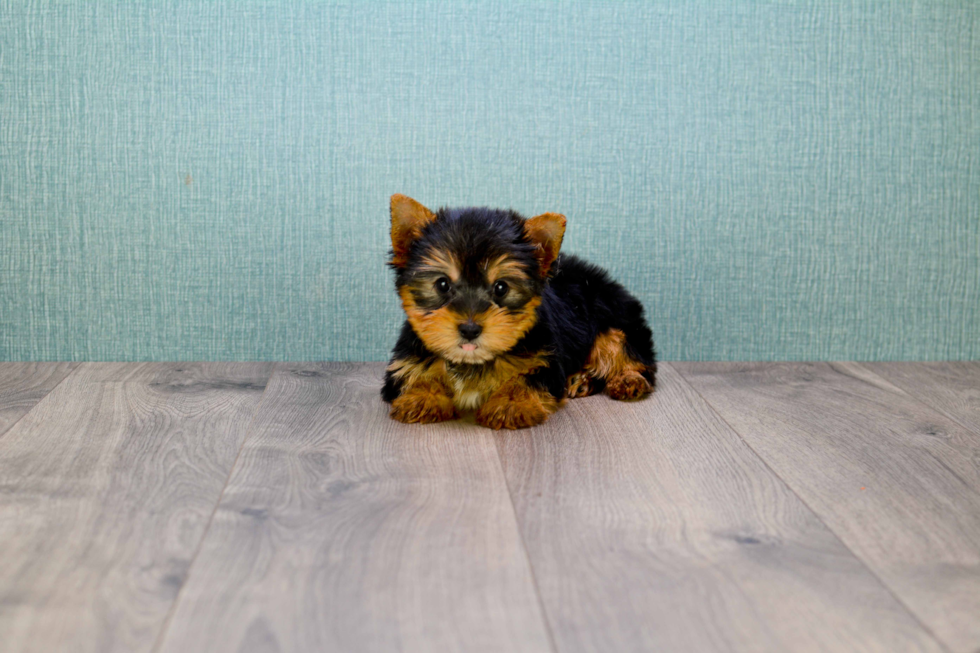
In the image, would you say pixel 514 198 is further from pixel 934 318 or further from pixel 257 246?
pixel 934 318

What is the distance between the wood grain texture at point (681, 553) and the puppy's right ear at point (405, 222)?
51cm

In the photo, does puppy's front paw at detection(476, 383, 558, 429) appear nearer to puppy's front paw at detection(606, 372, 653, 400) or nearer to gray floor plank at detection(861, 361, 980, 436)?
puppy's front paw at detection(606, 372, 653, 400)

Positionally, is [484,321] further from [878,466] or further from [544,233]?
[878,466]

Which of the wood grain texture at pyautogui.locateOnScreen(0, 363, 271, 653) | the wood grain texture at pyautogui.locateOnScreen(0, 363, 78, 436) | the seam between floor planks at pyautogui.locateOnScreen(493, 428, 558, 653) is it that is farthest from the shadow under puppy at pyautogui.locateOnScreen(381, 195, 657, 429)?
the wood grain texture at pyautogui.locateOnScreen(0, 363, 78, 436)

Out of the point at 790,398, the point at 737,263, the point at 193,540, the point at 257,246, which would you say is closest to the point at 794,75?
the point at 737,263

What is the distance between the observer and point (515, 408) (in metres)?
2.09

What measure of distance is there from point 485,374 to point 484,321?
22 centimetres

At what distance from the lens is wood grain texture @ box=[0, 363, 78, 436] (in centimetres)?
218

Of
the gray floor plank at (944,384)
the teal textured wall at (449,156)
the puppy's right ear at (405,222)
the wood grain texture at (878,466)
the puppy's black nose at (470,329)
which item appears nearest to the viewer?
the wood grain texture at (878,466)

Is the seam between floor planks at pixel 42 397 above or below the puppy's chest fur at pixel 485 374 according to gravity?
below

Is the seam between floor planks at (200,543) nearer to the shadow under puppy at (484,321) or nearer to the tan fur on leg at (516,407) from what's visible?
the shadow under puppy at (484,321)

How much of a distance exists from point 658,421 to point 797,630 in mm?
1007

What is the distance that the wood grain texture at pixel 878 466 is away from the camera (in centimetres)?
136

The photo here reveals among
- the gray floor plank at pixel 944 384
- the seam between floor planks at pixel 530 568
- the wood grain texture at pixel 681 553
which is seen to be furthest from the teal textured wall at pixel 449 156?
the seam between floor planks at pixel 530 568
